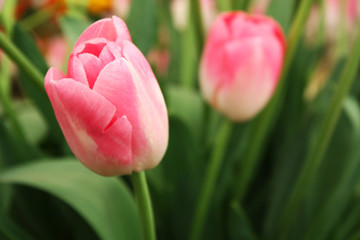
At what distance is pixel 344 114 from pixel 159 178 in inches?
6.8

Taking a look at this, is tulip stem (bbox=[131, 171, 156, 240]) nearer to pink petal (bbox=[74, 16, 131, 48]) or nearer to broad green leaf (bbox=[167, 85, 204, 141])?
pink petal (bbox=[74, 16, 131, 48])

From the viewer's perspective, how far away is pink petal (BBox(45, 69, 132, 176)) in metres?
0.15

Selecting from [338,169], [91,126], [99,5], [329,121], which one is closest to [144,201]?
[91,126]

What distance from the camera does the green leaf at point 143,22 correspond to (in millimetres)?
342

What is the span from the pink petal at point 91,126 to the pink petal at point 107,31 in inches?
0.8

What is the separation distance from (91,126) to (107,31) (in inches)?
1.5

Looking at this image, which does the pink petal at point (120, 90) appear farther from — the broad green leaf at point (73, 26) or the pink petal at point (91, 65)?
the broad green leaf at point (73, 26)

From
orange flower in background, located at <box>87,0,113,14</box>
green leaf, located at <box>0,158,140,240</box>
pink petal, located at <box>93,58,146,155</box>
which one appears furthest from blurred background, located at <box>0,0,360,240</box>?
orange flower in background, located at <box>87,0,113,14</box>

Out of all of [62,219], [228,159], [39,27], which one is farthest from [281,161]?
[39,27]

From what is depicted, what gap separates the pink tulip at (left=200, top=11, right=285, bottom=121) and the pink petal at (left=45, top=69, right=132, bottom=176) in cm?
13

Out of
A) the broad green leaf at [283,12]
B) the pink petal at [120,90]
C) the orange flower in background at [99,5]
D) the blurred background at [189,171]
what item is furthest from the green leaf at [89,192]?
the orange flower in background at [99,5]

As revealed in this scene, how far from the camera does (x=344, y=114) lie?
0.39m

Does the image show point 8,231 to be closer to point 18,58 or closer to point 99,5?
point 18,58

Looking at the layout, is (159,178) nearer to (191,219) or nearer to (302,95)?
(191,219)
